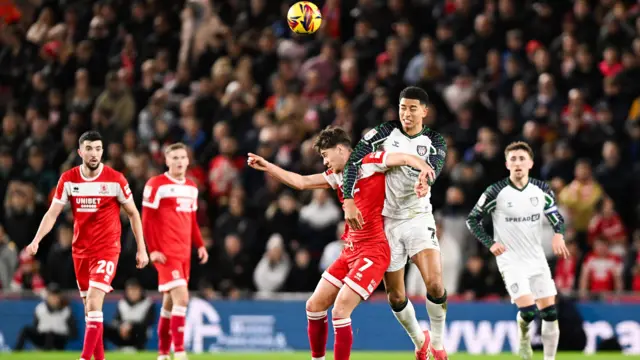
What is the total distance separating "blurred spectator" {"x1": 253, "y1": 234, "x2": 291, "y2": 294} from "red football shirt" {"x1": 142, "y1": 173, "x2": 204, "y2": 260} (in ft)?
11.4

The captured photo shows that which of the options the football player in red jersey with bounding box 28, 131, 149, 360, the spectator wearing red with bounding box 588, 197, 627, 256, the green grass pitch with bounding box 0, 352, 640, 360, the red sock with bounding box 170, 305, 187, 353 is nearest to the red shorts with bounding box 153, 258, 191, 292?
the red sock with bounding box 170, 305, 187, 353

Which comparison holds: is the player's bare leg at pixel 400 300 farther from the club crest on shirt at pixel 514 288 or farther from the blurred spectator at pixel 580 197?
the blurred spectator at pixel 580 197

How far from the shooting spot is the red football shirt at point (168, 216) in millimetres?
13469

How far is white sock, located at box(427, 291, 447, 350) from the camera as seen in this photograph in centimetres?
1081

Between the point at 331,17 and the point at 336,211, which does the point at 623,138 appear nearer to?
the point at 336,211

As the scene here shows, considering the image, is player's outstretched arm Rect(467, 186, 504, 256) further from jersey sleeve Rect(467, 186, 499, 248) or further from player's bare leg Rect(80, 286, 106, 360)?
player's bare leg Rect(80, 286, 106, 360)

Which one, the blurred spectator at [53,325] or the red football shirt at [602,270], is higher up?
the red football shirt at [602,270]

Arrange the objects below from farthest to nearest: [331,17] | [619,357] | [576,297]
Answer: [331,17] < [576,297] < [619,357]

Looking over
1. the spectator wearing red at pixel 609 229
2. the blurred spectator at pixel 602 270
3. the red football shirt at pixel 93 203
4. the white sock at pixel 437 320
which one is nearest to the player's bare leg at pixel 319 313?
the white sock at pixel 437 320

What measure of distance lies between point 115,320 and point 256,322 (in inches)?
85.1

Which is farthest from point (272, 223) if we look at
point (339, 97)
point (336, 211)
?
point (339, 97)

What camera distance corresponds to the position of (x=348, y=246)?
10375mm

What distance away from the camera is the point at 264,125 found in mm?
18938

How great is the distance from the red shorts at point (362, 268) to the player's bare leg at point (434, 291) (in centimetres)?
53
